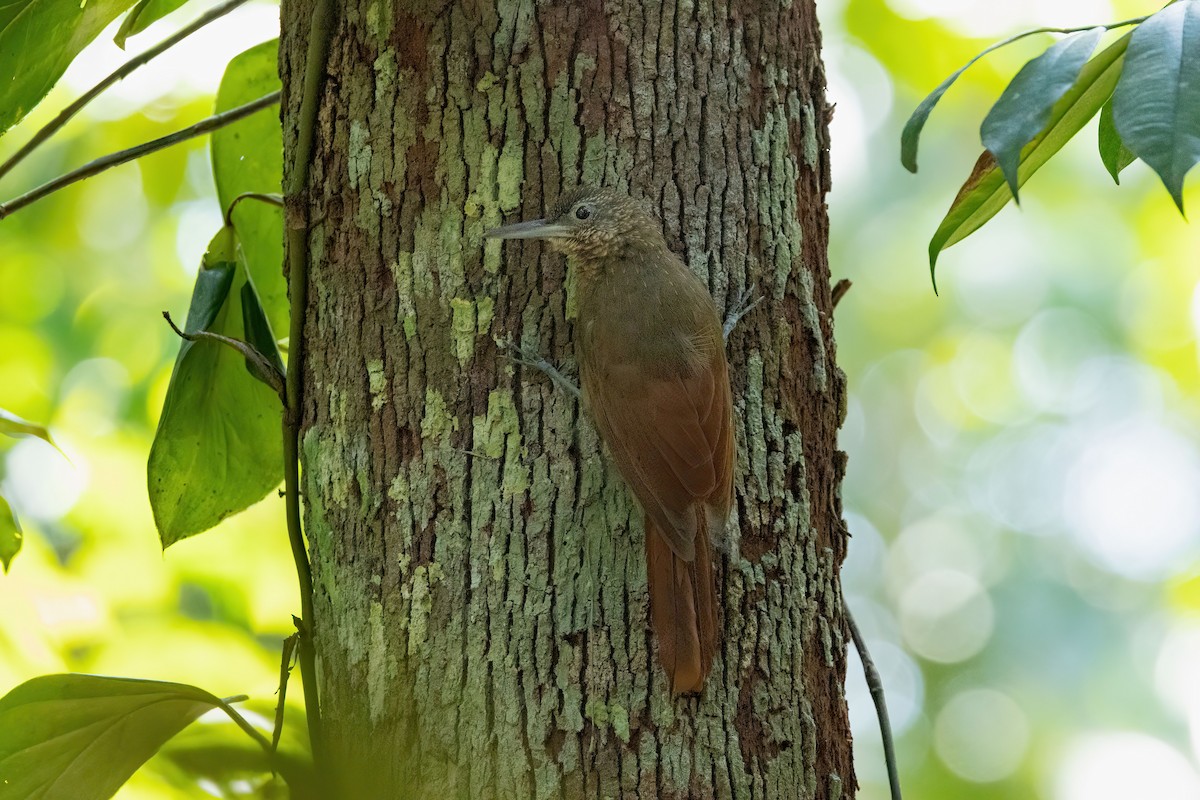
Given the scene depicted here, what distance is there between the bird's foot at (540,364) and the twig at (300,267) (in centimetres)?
42

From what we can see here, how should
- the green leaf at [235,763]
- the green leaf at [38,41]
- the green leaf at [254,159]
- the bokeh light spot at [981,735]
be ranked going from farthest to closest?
the bokeh light spot at [981,735] < the green leaf at [254,159] < the green leaf at [38,41] < the green leaf at [235,763]

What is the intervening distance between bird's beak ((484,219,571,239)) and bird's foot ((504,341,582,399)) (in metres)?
0.18

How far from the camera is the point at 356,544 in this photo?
185 centimetres

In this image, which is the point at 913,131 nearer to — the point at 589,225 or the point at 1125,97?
the point at 1125,97

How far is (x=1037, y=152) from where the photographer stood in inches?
63.7

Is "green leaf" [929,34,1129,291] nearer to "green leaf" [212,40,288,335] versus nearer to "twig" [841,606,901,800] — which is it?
"twig" [841,606,901,800]

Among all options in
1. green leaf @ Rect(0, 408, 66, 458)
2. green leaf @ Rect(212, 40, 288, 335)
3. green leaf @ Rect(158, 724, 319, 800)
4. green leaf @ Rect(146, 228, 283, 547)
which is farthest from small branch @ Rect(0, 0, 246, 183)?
green leaf @ Rect(158, 724, 319, 800)

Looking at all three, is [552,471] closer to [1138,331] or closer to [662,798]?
[662,798]

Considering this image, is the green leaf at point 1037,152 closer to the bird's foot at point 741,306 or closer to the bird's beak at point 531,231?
the bird's foot at point 741,306

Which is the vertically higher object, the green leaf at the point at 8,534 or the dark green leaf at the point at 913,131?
the dark green leaf at the point at 913,131

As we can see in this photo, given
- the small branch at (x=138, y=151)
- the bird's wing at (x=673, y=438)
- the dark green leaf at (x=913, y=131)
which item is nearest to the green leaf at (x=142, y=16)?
the small branch at (x=138, y=151)

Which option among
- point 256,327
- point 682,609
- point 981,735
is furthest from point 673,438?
point 981,735

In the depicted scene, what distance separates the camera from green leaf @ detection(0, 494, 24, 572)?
6.59 ft

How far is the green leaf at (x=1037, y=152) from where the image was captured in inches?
56.9
